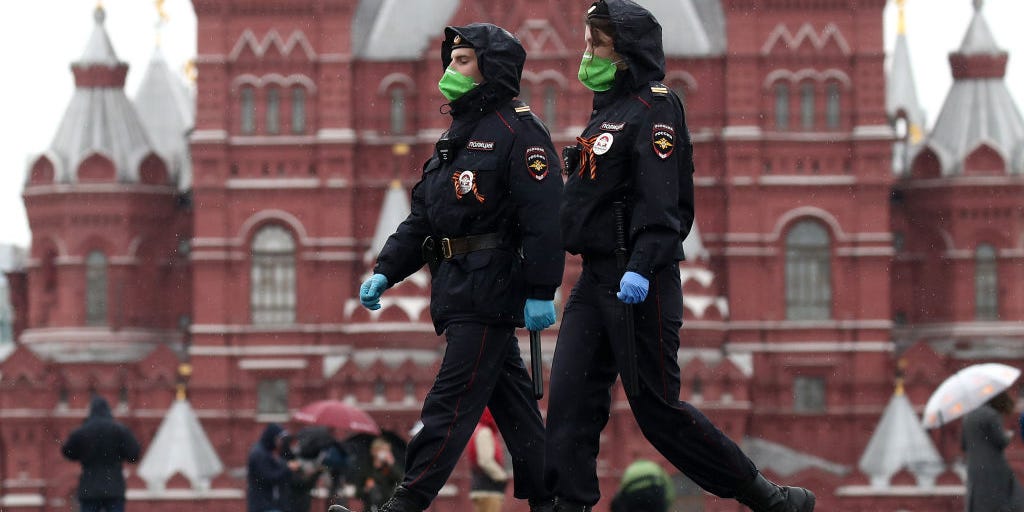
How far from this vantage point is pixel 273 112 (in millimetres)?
52438

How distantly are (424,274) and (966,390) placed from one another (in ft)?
104

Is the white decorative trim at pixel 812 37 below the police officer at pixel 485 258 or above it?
above

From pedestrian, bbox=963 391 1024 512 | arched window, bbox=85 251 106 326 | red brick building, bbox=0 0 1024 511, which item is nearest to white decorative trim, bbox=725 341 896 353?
red brick building, bbox=0 0 1024 511

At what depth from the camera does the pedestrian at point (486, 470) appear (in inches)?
717

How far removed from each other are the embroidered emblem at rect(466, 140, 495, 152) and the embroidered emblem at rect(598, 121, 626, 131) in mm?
869

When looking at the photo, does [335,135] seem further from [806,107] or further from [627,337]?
[627,337]

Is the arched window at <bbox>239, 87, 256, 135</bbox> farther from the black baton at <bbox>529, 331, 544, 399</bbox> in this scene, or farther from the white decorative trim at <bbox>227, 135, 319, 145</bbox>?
the black baton at <bbox>529, 331, 544, 399</bbox>

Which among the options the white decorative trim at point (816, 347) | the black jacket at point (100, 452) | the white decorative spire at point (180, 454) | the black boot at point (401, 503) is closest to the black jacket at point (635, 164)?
the black boot at point (401, 503)

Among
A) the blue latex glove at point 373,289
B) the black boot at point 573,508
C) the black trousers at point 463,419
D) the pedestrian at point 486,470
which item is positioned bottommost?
the pedestrian at point 486,470

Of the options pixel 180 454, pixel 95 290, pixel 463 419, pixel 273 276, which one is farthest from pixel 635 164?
pixel 95 290

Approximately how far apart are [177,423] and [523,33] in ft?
37.1

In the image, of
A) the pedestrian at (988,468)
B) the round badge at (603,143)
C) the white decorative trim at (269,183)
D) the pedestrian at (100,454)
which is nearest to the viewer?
the round badge at (603,143)

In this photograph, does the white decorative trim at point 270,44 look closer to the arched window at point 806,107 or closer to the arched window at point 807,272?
the arched window at point 806,107

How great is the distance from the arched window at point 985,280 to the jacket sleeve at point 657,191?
43.6 m
